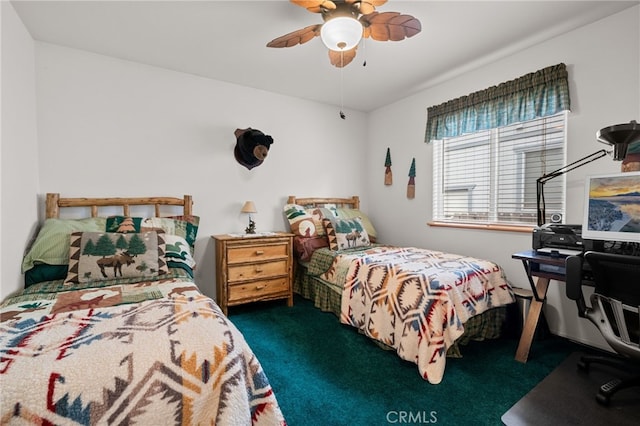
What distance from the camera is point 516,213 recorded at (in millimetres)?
2570

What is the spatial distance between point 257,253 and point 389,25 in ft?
7.08

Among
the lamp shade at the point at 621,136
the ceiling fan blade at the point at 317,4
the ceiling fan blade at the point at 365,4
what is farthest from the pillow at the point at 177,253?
the lamp shade at the point at 621,136

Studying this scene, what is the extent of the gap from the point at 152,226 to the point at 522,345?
288cm

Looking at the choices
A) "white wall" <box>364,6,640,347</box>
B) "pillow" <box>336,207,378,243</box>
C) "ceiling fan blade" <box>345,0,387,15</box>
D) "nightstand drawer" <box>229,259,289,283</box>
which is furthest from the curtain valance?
"nightstand drawer" <box>229,259,289,283</box>

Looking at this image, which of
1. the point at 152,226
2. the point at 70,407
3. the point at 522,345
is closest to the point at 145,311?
the point at 70,407

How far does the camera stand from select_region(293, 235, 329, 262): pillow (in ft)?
10.1

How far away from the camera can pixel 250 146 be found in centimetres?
305

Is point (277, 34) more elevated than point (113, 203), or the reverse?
point (277, 34)

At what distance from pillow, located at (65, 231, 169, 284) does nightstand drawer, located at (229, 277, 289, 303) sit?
0.87m

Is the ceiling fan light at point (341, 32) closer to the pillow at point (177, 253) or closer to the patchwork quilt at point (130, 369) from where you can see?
the patchwork quilt at point (130, 369)

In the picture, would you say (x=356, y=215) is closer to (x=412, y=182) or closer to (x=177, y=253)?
(x=412, y=182)

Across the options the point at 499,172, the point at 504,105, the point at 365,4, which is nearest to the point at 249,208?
the point at 365,4

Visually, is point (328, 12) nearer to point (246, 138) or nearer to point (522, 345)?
point (246, 138)

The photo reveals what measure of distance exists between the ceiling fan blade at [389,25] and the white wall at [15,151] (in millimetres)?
2196
